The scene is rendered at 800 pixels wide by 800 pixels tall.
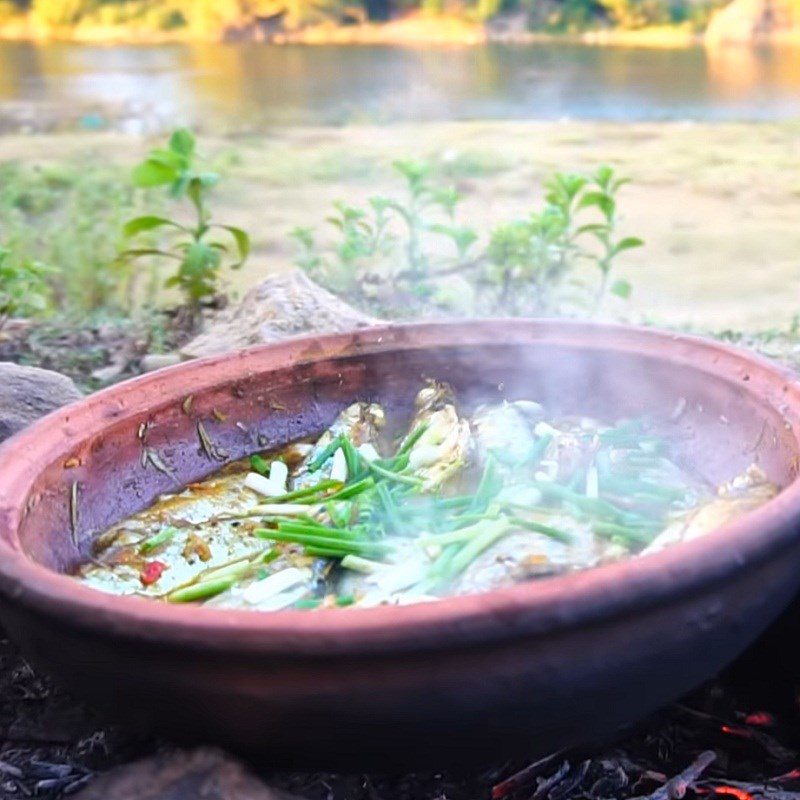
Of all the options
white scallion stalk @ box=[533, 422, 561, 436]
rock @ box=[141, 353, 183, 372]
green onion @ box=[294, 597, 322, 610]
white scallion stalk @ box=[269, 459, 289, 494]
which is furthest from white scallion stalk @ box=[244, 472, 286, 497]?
rock @ box=[141, 353, 183, 372]

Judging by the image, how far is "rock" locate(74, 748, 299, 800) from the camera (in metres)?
1.53

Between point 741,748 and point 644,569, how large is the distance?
79 cm

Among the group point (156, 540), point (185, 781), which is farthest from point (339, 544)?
point (185, 781)

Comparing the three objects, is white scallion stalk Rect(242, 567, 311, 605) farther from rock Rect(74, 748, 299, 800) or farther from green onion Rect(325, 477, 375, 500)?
rock Rect(74, 748, 299, 800)

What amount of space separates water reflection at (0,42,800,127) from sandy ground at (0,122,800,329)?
1358 millimetres

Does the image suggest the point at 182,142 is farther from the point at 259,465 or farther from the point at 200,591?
the point at 200,591

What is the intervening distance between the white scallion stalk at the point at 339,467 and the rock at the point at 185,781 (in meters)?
0.86

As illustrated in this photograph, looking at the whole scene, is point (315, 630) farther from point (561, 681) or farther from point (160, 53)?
point (160, 53)

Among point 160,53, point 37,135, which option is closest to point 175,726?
point 37,135

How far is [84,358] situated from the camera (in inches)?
165

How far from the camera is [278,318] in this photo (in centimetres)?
360

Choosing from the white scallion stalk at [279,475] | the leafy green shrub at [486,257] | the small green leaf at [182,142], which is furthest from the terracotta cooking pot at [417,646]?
the leafy green shrub at [486,257]

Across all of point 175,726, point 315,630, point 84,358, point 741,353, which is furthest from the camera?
point 84,358

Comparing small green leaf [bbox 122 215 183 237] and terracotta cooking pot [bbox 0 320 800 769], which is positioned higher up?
small green leaf [bbox 122 215 183 237]
